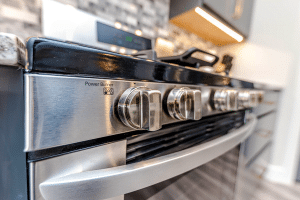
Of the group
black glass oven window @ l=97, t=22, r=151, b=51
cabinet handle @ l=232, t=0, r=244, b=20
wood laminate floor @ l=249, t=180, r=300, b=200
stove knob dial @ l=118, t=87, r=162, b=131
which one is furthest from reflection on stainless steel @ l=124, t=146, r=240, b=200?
cabinet handle @ l=232, t=0, r=244, b=20

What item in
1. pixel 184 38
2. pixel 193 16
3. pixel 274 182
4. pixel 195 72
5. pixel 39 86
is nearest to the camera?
pixel 39 86

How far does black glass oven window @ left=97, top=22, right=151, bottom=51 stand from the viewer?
68cm

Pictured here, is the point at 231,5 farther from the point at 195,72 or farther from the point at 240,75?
the point at 195,72

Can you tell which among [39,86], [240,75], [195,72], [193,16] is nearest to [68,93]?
[39,86]

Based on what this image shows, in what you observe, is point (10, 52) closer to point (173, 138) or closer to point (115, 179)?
point (115, 179)

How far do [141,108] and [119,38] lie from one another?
2.14 feet

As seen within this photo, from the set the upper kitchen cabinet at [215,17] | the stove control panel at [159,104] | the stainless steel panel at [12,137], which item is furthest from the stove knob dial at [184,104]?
the upper kitchen cabinet at [215,17]

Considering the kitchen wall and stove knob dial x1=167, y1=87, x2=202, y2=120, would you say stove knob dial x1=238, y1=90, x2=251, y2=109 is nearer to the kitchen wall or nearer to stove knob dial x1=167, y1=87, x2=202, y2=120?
stove knob dial x1=167, y1=87, x2=202, y2=120

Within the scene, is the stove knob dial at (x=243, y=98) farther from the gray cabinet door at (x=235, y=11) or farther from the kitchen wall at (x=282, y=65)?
the kitchen wall at (x=282, y=65)

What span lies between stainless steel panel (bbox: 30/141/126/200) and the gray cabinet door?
1077 mm

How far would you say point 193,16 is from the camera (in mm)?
1037

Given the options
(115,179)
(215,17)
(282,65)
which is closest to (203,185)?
(115,179)

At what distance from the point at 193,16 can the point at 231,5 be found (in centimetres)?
36

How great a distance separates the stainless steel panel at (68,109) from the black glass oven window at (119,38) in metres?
0.58
